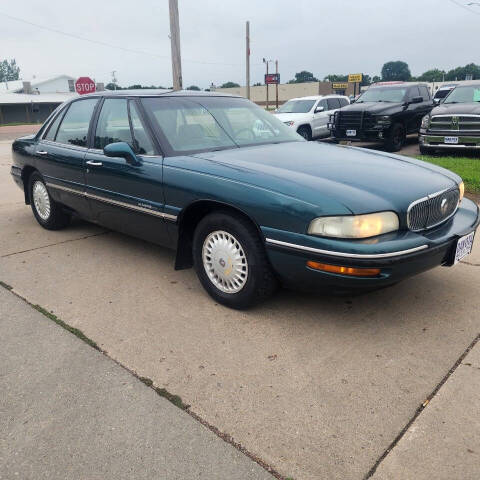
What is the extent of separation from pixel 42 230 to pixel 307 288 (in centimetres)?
380

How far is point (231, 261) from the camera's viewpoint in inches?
129

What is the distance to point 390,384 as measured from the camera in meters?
2.51

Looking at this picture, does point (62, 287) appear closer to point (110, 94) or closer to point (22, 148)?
point (110, 94)

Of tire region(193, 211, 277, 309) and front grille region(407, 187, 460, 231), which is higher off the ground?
front grille region(407, 187, 460, 231)

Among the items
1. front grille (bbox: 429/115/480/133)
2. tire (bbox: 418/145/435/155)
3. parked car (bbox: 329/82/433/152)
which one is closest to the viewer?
front grille (bbox: 429/115/480/133)

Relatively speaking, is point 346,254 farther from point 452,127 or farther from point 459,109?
point 459,109

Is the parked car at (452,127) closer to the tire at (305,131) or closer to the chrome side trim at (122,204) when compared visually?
the tire at (305,131)

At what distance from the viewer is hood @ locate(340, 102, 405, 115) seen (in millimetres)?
11276

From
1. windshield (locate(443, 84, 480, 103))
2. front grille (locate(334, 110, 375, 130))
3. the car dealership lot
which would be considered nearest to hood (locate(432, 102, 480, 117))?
windshield (locate(443, 84, 480, 103))

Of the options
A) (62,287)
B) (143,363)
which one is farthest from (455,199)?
(62,287)

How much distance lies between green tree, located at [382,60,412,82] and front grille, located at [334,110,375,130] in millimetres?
115923

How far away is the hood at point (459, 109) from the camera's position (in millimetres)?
9492

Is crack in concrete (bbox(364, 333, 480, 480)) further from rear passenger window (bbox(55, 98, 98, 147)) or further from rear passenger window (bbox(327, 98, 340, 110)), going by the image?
rear passenger window (bbox(327, 98, 340, 110))

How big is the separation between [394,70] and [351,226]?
430ft
